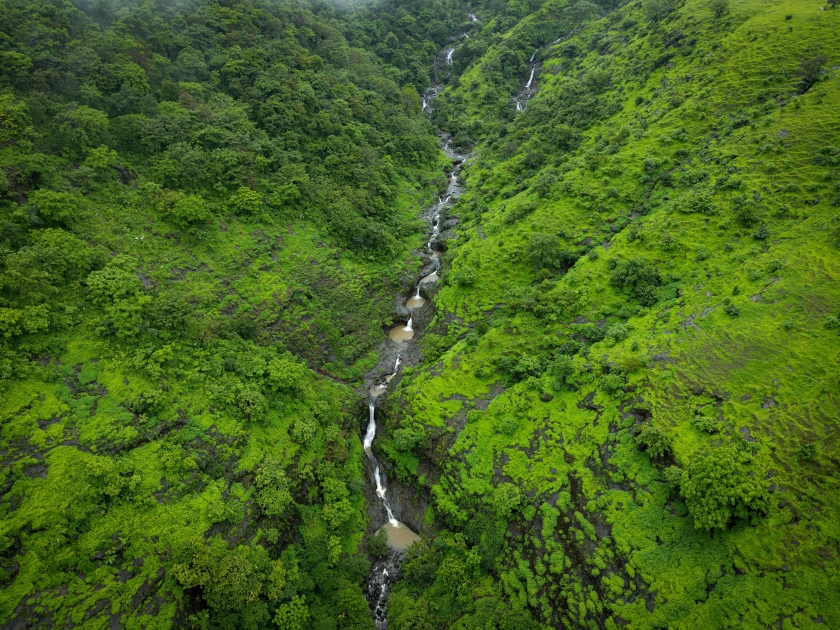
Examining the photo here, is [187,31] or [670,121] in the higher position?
[187,31]

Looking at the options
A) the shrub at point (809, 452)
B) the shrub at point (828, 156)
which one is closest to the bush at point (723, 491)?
the shrub at point (809, 452)

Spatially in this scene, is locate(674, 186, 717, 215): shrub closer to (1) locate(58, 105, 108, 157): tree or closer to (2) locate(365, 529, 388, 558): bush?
(2) locate(365, 529, 388, 558): bush

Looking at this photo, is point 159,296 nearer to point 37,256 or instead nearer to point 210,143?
point 37,256

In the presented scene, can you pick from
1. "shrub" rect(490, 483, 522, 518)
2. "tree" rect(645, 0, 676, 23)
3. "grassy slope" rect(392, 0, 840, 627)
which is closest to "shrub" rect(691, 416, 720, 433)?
"grassy slope" rect(392, 0, 840, 627)

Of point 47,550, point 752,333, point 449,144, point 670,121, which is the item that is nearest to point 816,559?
point 752,333

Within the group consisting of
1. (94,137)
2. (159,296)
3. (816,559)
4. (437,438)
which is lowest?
(816,559)

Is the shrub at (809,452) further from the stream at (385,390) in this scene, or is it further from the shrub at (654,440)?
the stream at (385,390)

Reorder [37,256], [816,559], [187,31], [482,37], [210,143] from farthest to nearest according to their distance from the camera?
1. [482,37]
2. [187,31]
3. [210,143]
4. [37,256]
5. [816,559]
